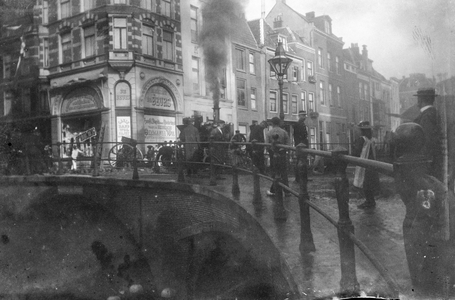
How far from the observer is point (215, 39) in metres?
4.66

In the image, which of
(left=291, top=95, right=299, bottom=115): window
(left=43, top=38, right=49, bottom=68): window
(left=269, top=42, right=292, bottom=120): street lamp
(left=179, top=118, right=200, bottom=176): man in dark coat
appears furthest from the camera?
(left=179, top=118, right=200, bottom=176): man in dark coat

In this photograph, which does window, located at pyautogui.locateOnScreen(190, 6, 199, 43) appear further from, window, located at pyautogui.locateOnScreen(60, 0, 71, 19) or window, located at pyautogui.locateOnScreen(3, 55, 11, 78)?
window, located at pyautogui.locateOnScreen(3, 55, 11, 78)

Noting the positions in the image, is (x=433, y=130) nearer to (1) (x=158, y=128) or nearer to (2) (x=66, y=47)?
(1) (x=158, y=128)

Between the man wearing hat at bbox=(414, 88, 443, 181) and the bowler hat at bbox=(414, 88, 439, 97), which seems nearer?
the man wearing hat at bbox=(414, 88, 443, 181)

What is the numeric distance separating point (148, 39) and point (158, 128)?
3.52 feet

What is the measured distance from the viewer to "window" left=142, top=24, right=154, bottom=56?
4150 mm

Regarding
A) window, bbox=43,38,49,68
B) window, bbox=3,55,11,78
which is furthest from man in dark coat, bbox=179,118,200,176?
window, bbox=3,55,11,78

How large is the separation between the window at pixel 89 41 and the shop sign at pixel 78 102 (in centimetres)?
42

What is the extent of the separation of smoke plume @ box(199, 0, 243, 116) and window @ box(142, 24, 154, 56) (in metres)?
0.65

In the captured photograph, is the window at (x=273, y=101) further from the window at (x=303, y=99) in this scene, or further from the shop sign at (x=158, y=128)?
the shop sign at (x=158, y=128)

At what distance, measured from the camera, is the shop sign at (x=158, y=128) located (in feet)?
14.1

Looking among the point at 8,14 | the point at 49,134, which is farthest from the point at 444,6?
the point at 8,14

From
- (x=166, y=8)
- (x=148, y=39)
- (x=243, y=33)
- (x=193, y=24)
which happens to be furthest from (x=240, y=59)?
(x=148, y=39)

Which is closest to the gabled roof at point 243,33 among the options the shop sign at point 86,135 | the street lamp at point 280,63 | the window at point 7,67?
the street lamp at point 280,63
